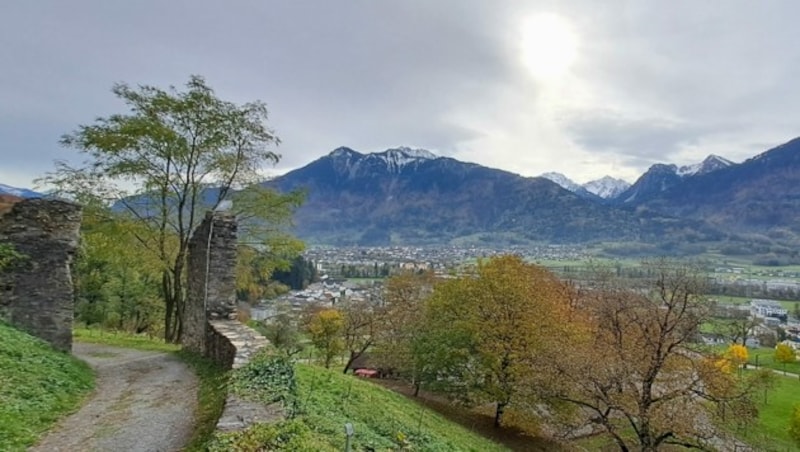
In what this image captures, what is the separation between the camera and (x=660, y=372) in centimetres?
2231

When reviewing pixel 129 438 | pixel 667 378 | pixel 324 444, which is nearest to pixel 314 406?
pixel 324 444

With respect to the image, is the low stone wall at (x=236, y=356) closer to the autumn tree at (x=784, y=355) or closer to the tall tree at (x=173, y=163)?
the tall tree at (x=173, y=163)

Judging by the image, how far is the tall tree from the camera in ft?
70.2

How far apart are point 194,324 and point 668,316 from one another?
19063 mm

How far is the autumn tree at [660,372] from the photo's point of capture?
20422mm

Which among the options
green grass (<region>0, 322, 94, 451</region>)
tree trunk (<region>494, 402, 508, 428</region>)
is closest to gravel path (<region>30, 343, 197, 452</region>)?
green grass (<region>0, 322, 94, 451</region>)

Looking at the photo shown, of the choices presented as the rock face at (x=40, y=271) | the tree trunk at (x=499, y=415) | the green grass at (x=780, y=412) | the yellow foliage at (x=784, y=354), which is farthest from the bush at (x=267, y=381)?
the yellow foliage at (x=784, y=354)

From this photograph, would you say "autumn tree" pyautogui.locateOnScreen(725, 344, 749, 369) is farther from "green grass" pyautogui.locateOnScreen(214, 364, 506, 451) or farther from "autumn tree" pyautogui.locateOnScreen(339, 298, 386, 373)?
"autumn tree" pyautogui.locateOnScreen(339, 298, 386, 373)

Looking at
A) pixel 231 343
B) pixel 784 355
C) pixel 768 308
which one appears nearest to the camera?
pixel 231 343

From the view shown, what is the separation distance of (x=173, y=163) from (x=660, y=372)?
23693 millimetres

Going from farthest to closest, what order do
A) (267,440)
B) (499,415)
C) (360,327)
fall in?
(360,327) → (499,415) → (267,440)

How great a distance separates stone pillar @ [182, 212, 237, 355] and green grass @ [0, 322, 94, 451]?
12.1ft

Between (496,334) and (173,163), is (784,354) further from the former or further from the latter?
(173,163)

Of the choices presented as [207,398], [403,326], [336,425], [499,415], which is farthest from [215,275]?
[403,326]
